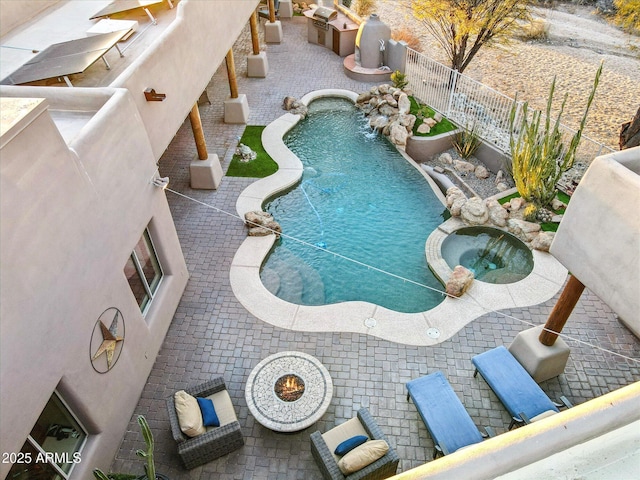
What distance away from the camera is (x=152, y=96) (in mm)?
9641

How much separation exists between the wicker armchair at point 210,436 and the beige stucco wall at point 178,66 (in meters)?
5.46

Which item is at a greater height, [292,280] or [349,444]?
[349,444]

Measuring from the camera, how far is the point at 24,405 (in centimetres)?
591

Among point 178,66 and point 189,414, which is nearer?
point 189,414

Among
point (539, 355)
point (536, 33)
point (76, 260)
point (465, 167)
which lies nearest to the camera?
point (76, 260)

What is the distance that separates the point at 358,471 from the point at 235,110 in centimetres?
1484

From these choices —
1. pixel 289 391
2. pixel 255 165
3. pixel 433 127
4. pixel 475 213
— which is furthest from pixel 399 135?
pixel 289 391

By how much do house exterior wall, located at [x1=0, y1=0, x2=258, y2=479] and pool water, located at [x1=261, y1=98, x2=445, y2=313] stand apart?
134 inches

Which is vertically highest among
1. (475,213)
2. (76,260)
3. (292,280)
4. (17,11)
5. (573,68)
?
(17,11)

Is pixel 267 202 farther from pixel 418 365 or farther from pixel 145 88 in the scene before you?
pixel 418 365

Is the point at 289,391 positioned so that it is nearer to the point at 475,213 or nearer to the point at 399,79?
the point at 475,213

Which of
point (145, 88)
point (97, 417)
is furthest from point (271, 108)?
point (97, 417)

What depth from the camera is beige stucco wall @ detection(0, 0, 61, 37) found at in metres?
12.5

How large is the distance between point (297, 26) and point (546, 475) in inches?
1142
